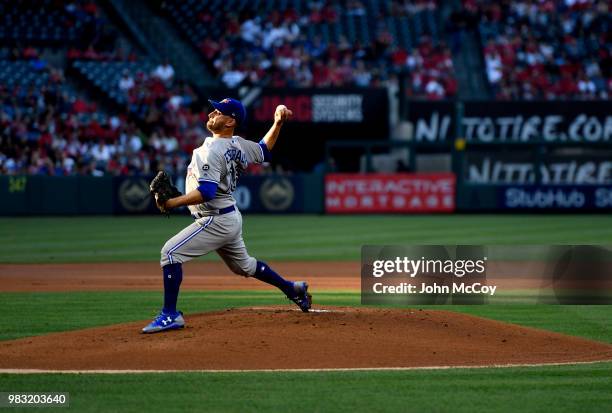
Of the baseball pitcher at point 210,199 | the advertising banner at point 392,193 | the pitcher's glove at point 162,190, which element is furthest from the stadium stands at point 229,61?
the pitcher's glove at point 162,190

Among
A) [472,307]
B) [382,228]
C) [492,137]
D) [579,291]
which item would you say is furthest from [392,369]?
[492,137]

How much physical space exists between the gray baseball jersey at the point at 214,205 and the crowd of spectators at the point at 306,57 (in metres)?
23.0

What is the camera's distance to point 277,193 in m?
30.1

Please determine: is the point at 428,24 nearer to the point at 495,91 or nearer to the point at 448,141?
the point at 495,91

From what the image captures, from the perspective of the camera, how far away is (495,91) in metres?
33.7

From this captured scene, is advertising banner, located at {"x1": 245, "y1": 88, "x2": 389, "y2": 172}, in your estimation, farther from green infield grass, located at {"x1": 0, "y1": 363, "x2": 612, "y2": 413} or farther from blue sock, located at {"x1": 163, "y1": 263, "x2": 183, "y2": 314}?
green infield grass, located at {"x1": 0, "y1": 363, "x2": 612, "y2": 413}

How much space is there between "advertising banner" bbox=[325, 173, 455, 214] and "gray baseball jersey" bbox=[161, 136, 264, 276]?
21337mm

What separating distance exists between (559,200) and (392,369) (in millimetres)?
23788

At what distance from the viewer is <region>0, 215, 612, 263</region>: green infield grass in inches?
759

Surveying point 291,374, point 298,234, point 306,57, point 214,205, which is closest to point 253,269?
point 214,205

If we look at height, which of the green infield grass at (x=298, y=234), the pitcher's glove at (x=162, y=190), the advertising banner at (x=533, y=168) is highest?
the pitcher's glove at (x=162, y=190)

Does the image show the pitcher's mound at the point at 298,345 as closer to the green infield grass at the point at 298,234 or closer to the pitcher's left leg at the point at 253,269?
the pitcher's left leg at the point at 253,269

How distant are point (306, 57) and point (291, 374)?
26.8 m

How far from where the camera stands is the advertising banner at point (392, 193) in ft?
100
